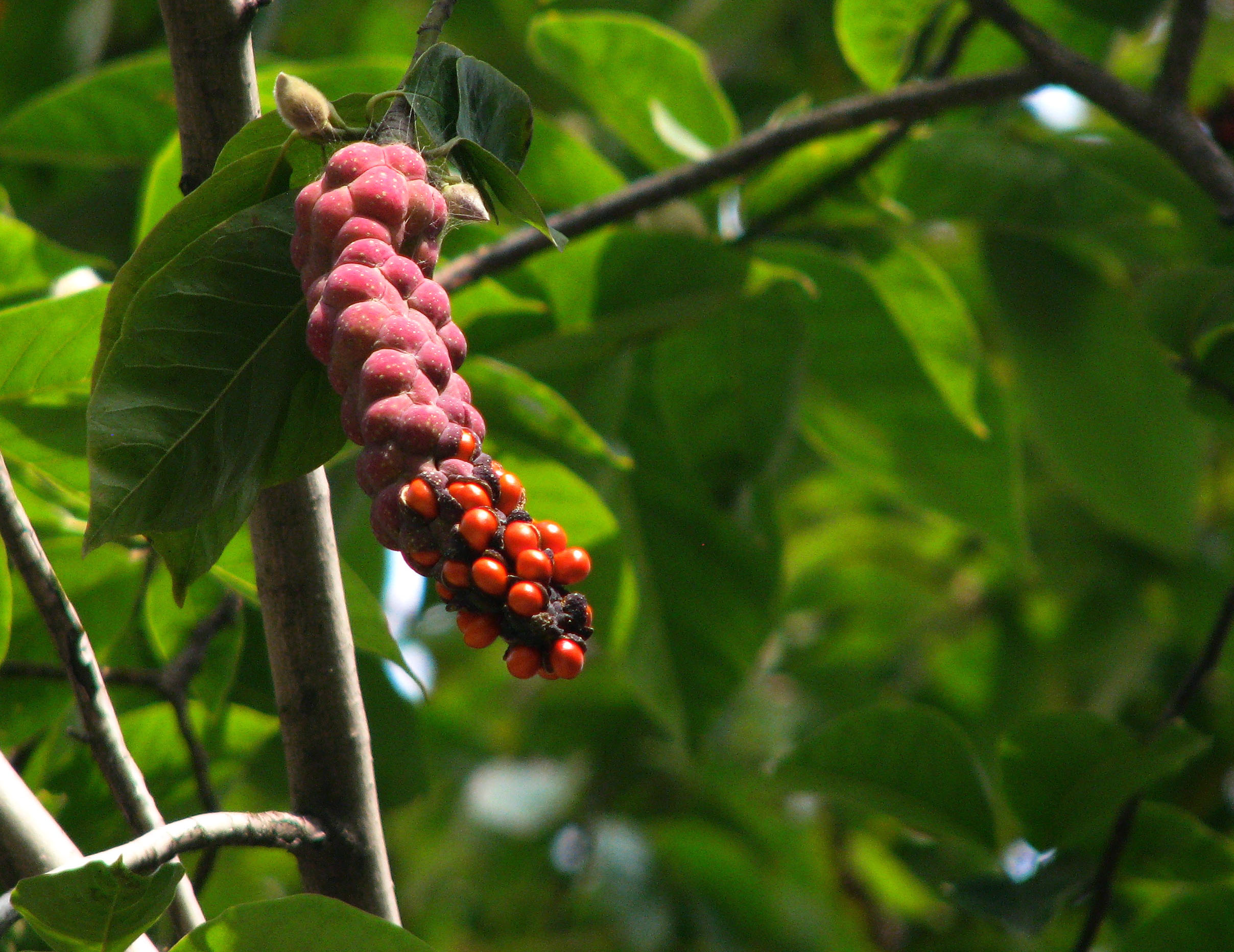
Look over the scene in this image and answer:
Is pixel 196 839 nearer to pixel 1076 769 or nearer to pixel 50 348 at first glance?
pixel 50 348

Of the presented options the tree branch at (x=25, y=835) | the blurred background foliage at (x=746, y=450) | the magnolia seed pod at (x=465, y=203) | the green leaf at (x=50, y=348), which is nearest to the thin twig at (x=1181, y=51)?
the blurred background foliage at (x=746, y=450)

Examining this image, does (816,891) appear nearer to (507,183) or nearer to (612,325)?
(612,325)

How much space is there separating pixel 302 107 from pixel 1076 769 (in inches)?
32.1

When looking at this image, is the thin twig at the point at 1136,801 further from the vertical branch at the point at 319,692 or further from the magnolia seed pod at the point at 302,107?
the magnolia seed pod at the point at 302,107

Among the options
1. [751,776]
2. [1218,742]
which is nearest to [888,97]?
[751,776]

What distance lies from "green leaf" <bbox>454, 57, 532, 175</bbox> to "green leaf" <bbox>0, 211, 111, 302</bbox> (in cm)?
63

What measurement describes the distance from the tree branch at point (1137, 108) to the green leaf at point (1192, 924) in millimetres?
530

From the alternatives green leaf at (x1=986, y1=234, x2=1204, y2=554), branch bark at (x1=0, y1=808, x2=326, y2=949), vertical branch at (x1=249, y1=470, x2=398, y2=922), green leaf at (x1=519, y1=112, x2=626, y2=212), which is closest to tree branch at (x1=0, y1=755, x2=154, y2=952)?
branch bark at (x1=0, y1=808, x2=326, y2=949)

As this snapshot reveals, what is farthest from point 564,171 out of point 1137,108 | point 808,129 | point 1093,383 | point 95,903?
point 95,903

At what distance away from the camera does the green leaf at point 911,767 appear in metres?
1.03

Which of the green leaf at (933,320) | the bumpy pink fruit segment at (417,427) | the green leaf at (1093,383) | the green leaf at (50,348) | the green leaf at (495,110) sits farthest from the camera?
the green leaf at (1093,383)

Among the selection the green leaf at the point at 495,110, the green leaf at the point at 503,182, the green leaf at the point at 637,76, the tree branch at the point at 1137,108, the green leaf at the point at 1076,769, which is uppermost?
the green leaf at the point at 495,110

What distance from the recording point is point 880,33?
110cm

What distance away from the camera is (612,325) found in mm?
1153
